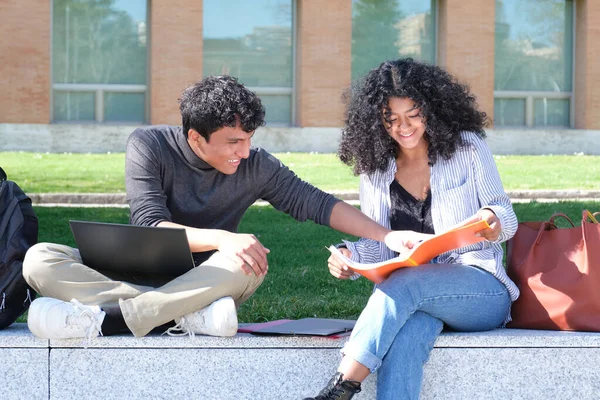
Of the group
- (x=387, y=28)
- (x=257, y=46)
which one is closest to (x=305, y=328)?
(x=257, y=46)

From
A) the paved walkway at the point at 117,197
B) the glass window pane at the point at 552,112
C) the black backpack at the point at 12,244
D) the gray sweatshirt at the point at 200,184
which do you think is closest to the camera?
the black backpack at the point at 12,244

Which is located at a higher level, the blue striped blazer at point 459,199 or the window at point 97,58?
the window at point 97,58

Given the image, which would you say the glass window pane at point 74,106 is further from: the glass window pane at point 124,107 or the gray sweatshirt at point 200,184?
the gray sweatshirt at point 200,184

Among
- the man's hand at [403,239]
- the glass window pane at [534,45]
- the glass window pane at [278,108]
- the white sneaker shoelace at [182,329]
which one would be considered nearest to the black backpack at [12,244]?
the white sneaker shoelace at [182,329]

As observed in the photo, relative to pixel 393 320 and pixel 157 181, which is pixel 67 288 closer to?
pixel 157 181

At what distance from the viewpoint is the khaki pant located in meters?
3.81

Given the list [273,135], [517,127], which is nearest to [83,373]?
[273,135]

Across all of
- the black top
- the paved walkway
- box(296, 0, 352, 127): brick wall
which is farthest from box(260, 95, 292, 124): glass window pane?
the black top

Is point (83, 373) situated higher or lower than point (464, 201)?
lower

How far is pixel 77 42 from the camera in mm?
23219

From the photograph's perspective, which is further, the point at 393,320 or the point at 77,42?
the point at 77,42

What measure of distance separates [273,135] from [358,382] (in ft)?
64.1

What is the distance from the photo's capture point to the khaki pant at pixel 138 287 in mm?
3811

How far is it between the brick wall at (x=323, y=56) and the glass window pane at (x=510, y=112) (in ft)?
14.9
